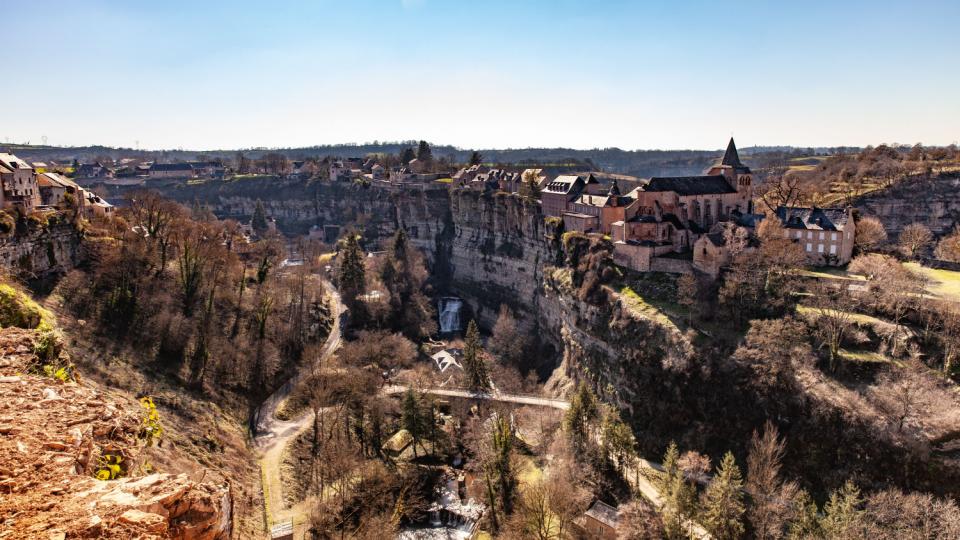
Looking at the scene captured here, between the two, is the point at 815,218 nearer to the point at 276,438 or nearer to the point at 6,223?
the point at 276,438

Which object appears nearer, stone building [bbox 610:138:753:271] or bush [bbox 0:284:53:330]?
bush [bbox 0:284:53:330]

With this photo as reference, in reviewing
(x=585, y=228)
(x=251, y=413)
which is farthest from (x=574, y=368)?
(x=251, y=413)

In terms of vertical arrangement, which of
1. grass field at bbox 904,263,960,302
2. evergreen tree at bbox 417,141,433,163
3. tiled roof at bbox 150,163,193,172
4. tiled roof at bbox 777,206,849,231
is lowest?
grass field at bbox 904,263,960,302

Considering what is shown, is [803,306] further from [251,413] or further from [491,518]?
[251,413]

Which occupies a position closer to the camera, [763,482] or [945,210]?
[763,482]

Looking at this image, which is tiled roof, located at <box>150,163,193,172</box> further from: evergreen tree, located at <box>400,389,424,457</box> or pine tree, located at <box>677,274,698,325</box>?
pine tree, located at <box>677,274,698,325</box>

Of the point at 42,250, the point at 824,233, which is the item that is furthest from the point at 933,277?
the point at 42,250

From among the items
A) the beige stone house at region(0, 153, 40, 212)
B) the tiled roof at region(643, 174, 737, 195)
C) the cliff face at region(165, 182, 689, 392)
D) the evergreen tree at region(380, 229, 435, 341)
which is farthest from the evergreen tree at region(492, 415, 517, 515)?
the beige stone house at region(0, 153, 40, 212)
